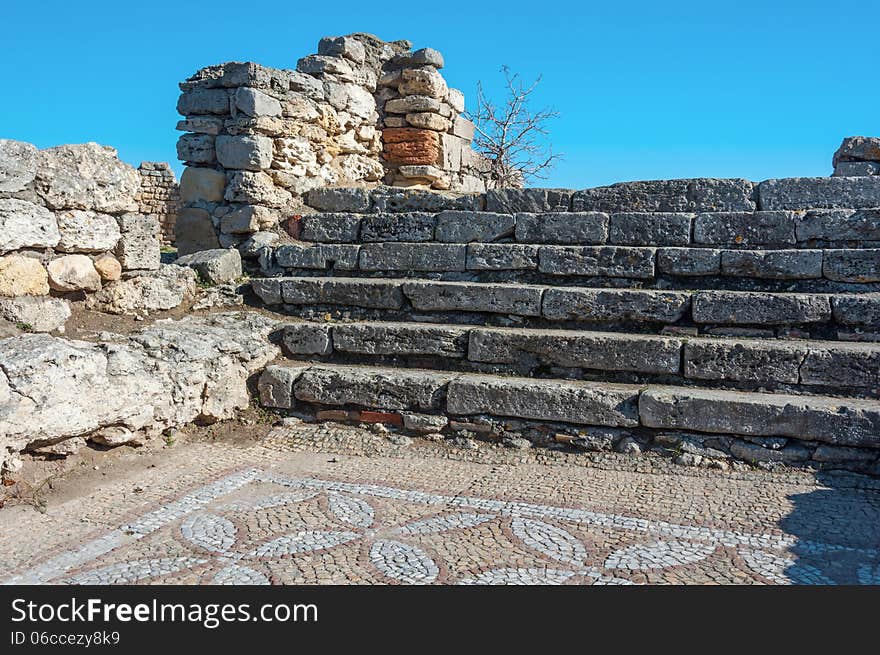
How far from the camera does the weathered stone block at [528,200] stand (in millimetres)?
7434

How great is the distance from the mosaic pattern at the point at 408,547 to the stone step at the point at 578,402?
1.12 m

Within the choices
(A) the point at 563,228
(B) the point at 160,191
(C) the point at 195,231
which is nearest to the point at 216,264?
(C) the point at 195,231

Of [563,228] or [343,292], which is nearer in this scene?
[343,292]

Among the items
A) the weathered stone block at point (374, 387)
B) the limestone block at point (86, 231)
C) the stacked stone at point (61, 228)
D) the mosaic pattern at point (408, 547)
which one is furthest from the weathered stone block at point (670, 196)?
the limestone block at point (86, 231)

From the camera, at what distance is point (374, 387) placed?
5.95m

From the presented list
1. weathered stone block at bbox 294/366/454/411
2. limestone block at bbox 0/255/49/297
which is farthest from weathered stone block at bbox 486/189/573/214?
limestone block at bbox 0/255/49/297

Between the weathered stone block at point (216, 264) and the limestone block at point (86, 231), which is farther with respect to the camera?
the weathered stone block at point (216, 264)

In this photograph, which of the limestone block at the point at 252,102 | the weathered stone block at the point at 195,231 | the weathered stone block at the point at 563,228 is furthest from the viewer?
the weathered stone block at the point at 195,231

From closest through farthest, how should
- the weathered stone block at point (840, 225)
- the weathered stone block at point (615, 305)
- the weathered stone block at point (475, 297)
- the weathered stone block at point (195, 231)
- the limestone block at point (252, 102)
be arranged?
the weathered stone block at point (615, 305), the weathered stone block at point (840, 225), the weathered stone block at point (475, 297), the limestone block at point (252, 102), the weathered stone block at point (195, 231)

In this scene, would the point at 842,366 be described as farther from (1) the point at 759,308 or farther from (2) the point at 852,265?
(2) the point at 852,265

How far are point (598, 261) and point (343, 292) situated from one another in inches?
91.5

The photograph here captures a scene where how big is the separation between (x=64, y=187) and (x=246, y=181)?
93.9 inches

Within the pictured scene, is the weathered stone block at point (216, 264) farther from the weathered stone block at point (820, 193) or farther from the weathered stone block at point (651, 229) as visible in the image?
the weathered stone block at point (820, 193)

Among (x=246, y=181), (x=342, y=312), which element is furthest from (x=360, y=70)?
(x=342, y=312)
